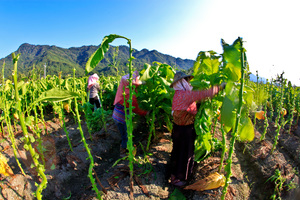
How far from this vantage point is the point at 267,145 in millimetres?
3441

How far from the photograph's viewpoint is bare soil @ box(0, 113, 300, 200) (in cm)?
224

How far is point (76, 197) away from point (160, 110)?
180 cm

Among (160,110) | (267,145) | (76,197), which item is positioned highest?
(160,110)

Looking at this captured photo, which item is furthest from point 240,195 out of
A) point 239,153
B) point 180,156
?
point 239,153

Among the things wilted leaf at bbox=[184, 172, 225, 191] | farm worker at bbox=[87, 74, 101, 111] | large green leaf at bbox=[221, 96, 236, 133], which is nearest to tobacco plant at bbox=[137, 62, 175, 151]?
wilted leaf at bbox=[184, 172, 225, 191]

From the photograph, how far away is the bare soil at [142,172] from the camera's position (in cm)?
224

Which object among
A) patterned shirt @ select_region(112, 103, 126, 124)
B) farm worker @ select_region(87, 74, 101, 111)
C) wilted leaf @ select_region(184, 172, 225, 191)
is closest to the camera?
wilted leaf @ select_region(184, 172, 225, 191)

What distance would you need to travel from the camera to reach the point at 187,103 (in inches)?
78.2

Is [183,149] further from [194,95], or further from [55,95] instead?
[55,95]

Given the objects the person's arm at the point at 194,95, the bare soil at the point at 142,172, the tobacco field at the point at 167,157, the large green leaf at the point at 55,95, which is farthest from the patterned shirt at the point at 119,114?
the large green leaf at the point at 55,95

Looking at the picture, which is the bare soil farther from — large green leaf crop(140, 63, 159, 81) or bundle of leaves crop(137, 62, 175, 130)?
large green leaf crop(140, 63, 159, 81)

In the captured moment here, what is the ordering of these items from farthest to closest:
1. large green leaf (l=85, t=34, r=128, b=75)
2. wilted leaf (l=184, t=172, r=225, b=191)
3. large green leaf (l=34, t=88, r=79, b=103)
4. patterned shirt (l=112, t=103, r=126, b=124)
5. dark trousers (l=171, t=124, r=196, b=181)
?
patterned shirt (l=112, t=103, r=126, b=124)
dark trousers (l=171, t=124, r=196, b=181)
wilted leaf (l=184, t=172, r=225, b=191)
large green leaf (l=85, t=34, r=128, b=75)
large green leaf (l=34, t=88, r=79, b=103)

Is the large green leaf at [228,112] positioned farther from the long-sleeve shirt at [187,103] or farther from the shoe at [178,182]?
the shoe at [178,182]

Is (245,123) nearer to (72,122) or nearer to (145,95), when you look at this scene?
(145,95)
